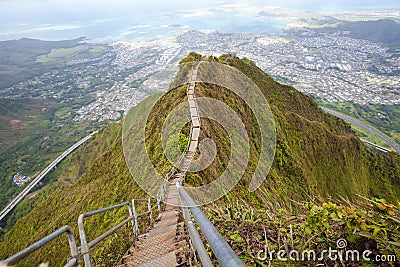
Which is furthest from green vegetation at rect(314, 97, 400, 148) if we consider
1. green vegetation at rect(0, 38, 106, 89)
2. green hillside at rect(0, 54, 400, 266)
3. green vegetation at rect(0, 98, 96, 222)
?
green vegetation at rect(0, 38, 106, 89)

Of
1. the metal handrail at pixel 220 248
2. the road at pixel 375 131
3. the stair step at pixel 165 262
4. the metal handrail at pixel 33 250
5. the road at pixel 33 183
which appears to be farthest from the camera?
the road at pixel 375 131

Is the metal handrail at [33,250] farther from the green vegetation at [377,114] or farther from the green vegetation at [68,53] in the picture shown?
the green vegetation at [68,53]

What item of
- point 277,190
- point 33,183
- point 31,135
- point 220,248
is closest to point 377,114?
point 277,190

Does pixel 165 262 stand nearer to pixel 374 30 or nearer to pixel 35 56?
pixel 374 30

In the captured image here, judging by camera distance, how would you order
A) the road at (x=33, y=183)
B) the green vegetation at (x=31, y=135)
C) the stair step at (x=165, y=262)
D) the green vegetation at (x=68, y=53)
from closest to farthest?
the stair step at (x=165, y=262), the road at (x=33, y=183), the green vegetation at (x=31, y=135), the green vegetation at (x=68, y=53)

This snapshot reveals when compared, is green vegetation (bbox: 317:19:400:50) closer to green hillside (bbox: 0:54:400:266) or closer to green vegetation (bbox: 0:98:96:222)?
green hillside (bbox: 0:54:400:266)

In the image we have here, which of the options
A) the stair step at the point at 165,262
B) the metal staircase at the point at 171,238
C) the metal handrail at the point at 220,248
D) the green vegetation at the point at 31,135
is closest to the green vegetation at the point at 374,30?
the green vegetation at the point at 31,135

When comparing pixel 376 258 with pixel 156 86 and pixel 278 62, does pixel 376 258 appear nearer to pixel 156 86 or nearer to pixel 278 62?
pixel 156 86

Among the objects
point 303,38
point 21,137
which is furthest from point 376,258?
point 303,38

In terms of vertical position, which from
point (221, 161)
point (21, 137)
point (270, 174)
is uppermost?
point (221, 161)
